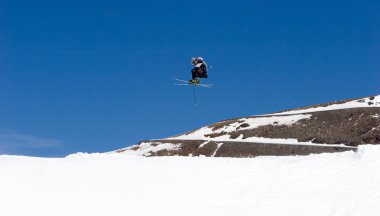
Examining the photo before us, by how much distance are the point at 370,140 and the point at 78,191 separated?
37.8 meters

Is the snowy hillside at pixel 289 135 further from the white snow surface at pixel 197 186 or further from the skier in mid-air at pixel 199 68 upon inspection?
the white snow surface at pixel 197 186

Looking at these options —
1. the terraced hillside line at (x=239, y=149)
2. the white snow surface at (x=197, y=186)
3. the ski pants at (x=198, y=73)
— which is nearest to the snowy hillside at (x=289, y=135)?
the terraced hillside line at (x=239, y=149)

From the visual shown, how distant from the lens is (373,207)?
16.2 m

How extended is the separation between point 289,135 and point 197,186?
134ft

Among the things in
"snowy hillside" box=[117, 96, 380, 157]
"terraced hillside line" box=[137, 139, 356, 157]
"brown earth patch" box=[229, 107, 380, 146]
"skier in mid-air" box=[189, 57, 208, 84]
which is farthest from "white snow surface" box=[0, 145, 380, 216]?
"brown earth patch" box=[229, 107, 380, 146]

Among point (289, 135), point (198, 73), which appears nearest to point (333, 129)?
point (289, 135)

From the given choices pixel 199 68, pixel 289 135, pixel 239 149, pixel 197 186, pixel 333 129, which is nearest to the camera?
pixel 197 186

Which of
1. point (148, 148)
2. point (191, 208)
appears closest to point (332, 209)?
point (191, 208)

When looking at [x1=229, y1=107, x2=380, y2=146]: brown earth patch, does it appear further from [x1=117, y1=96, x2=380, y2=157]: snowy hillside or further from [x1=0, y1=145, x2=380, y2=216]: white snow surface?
[x1=0, y1=145, x2=380, y2=216]: white snow surface

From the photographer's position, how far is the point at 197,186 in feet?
60.4

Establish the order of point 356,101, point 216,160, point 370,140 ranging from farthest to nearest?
1. point 356,101
2. point 370,140
3. point 216,160

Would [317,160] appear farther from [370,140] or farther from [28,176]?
[370,140]

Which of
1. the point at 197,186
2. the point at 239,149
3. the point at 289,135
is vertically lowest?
the point at 197,186

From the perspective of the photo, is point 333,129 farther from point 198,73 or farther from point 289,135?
point 198,73
